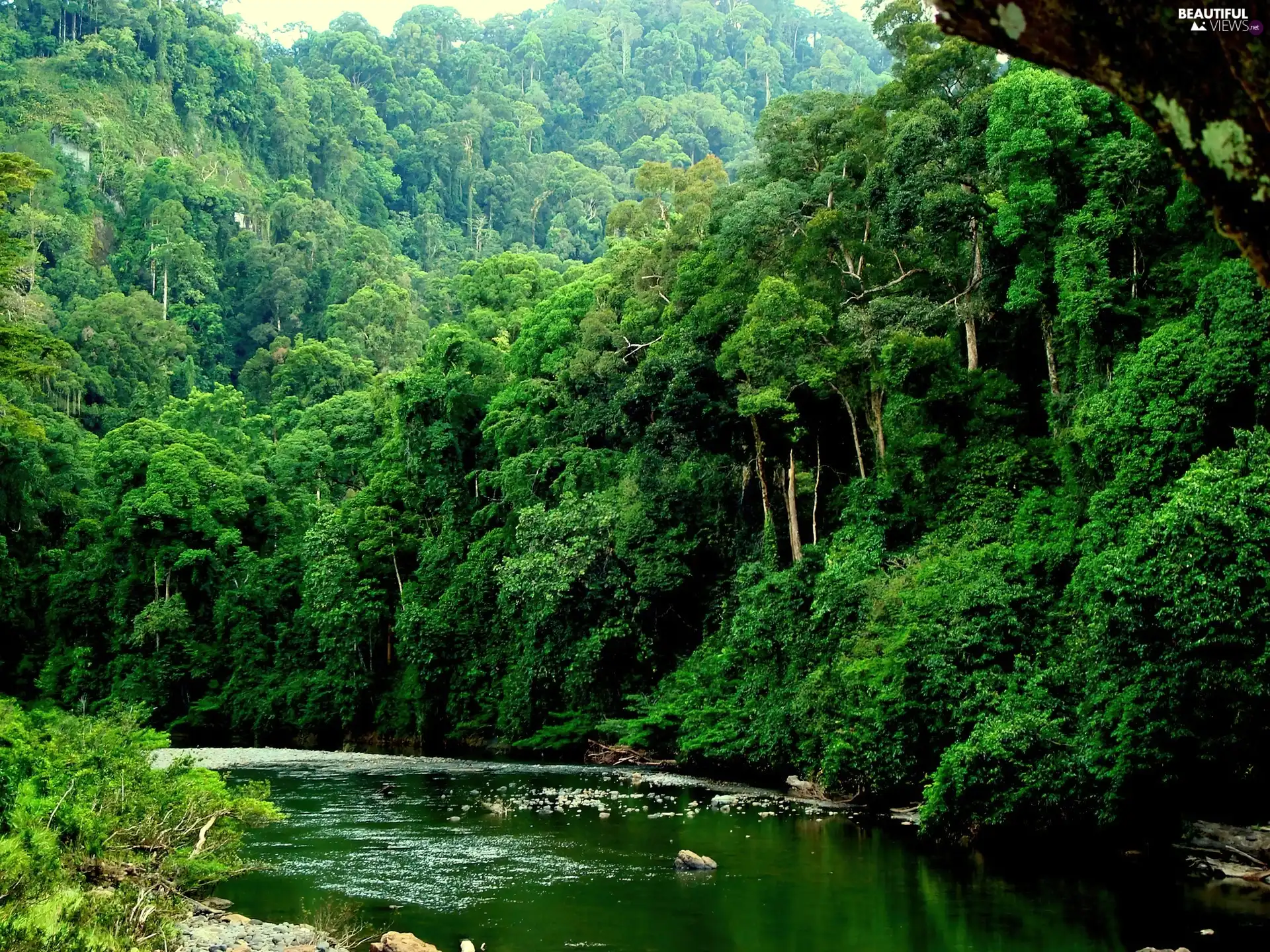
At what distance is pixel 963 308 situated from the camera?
83.9 feet

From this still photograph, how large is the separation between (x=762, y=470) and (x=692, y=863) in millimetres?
14121

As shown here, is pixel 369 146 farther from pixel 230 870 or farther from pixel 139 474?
pixel 230 870

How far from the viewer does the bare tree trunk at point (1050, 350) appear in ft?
78.1

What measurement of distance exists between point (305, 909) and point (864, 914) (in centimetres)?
698

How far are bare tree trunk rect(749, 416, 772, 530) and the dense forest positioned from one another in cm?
17

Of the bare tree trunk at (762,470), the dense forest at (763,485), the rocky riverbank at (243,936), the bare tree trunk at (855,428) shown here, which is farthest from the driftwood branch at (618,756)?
the rocky riverbank at (243,936)

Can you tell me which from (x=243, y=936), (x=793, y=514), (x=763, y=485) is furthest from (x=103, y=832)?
(x=763, y=485)

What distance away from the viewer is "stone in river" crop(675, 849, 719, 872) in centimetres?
1703

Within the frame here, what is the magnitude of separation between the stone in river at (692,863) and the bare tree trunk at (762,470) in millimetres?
12990

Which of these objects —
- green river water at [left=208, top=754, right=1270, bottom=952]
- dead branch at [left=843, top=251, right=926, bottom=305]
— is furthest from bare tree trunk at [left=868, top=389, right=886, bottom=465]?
green river water at [left=208, top=754, right=1270, bottom=952]

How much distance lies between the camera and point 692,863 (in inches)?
672

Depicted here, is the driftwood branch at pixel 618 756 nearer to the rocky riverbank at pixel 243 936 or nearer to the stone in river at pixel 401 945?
the rocky riverbank at pixel 243 936

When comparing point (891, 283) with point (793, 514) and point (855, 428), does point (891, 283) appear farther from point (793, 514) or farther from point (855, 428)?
point (793, 514)

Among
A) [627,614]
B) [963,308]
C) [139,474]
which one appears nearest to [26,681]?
[139,474]
